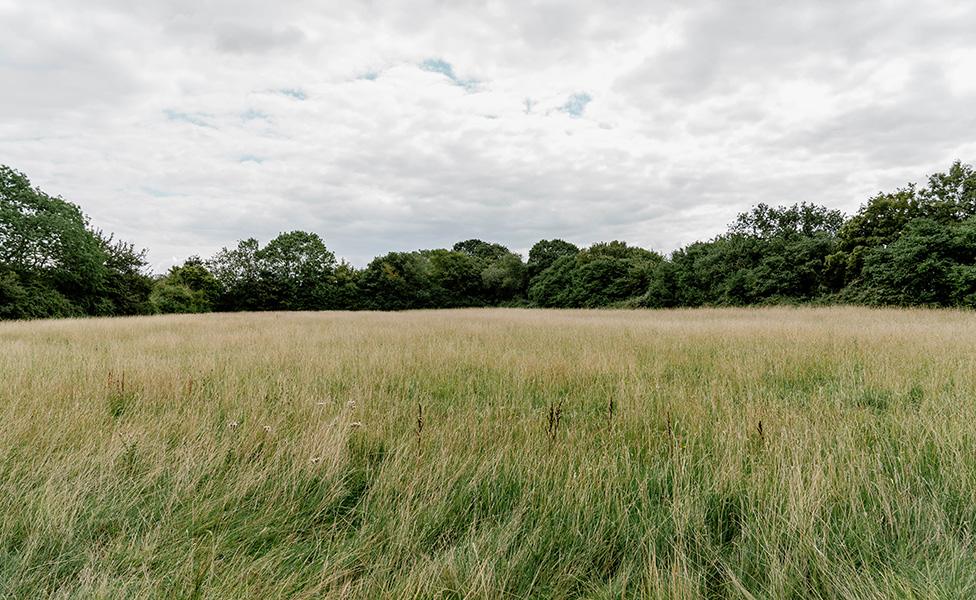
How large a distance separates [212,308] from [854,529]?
→ 52.3 metres

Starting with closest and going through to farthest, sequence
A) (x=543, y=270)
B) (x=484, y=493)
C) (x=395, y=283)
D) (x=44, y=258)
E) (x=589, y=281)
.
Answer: (x=484, y=493) → (x=44, y=258) → (x=589, y=281) → (x=395, y=283) → (x=543, y=270)

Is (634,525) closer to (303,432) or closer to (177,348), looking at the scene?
(303,432)

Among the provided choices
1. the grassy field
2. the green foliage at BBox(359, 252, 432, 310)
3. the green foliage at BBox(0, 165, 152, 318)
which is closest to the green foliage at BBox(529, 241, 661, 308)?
the green foliage at BBox(359, 252, 432, 310)

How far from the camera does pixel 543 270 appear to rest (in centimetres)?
5016

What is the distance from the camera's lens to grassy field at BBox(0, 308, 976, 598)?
65.1 inches

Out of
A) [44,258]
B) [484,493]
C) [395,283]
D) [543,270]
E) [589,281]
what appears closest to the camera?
[484,493]

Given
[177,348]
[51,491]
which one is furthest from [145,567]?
[177,348]

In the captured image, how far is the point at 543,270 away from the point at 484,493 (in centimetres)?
4855

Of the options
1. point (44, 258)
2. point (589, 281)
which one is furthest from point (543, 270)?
point (44, 258)

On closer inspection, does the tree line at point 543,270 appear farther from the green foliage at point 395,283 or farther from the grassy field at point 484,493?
the grassy field at point 484,493

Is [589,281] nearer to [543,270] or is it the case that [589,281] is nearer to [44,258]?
[543,270]

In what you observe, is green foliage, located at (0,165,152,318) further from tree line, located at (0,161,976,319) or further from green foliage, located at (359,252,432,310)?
green foliage, located at (359,252,432,310)

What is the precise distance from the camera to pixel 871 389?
4566 millimetres

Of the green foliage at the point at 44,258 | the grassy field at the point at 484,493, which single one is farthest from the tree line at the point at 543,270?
the grassy field at the point at 484,493
